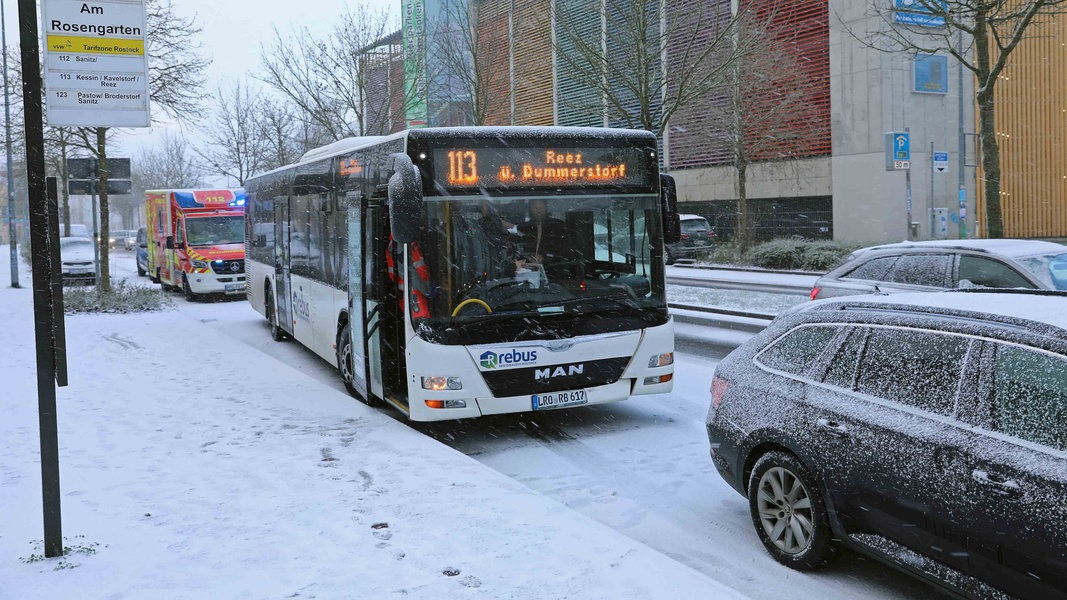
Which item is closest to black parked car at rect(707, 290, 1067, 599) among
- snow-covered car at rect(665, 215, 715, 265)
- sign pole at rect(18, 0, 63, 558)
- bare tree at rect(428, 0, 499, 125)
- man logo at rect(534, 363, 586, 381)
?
man logo at rect(534, 363, 586, 381)

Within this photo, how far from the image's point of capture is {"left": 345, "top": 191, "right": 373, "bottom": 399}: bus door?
955 centimetres

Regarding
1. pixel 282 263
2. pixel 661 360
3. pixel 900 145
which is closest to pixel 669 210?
pixel 661 360

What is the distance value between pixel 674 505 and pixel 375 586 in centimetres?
252

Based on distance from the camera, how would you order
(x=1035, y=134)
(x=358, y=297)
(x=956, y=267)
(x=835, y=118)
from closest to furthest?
(x=956, y=267), (x=358, y=297), (x=835, y=118), (x=1035, y=134)

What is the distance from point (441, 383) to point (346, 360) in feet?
9.44

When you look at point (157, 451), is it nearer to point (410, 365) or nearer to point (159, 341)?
point (410, 365)

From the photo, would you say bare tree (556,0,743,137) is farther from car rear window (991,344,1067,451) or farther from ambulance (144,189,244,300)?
car rear window (991,344,1067,451)

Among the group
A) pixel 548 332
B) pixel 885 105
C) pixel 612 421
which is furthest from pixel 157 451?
pixel 885 105

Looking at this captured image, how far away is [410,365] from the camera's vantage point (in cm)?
827

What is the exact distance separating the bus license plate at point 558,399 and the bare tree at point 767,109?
2447 centimetres

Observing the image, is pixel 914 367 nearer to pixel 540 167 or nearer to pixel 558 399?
pixel 558 399

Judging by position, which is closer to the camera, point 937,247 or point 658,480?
point 658,480

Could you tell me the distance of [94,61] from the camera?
18.6ft

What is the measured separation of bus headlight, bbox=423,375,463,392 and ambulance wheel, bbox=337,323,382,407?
222cm
